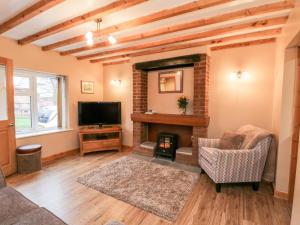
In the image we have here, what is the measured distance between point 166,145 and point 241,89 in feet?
6.40

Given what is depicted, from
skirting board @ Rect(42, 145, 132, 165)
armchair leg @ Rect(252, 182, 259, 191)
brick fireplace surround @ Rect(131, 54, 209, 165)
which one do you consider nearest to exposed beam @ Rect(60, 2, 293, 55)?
brick fireplace surround @ Rect(131, 54, 209, 165)

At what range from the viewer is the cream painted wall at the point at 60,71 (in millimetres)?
3256

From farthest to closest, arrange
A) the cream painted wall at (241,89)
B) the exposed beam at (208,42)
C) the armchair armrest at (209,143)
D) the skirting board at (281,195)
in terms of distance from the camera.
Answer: the cream painted wall at (241,89), the armchair armrest at (209,143), the exposed beam at (208,42), the skirting board at (281,195)

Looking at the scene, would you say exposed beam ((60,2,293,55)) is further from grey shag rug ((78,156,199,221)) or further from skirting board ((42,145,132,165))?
skirting board ((42,145,132,165))

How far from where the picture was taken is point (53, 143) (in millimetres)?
3859

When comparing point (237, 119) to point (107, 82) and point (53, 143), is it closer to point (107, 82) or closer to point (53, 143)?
point (107, 82)

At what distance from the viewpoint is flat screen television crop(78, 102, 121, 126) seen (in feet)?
14.0

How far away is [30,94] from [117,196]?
117 inches

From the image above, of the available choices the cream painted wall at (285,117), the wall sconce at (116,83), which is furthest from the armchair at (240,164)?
the wall sconce at (116,83)

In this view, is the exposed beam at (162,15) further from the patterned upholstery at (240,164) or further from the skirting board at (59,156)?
the skirting board at (59,156)

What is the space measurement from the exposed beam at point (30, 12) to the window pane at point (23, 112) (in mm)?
1427

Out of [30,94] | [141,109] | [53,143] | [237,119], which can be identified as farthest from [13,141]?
[237,119]

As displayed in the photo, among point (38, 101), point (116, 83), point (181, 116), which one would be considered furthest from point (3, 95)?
point (181, 116)

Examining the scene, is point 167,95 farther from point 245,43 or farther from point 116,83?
point 245,43
